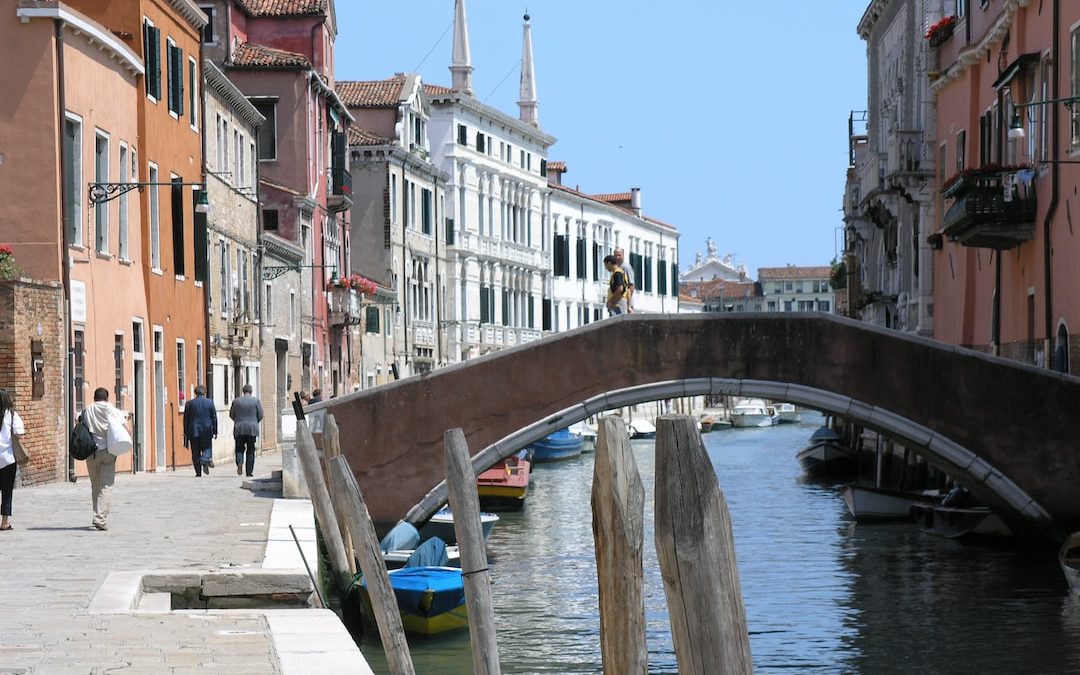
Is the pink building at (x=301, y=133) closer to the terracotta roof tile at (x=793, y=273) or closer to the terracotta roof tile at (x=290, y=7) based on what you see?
the terracotta roof tile at (x=290, y=7)

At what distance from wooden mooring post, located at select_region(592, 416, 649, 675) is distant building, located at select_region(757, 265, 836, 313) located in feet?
420

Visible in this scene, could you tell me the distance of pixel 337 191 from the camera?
133ft

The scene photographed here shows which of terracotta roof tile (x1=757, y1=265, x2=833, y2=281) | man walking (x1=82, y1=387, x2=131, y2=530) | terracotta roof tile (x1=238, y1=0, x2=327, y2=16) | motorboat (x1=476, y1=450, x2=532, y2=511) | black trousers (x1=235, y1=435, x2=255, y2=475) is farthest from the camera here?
terracotta roof tile (x1=757, y1=265, x2=833, y2=281)

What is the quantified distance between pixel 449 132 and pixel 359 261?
769cm

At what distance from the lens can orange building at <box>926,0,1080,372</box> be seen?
69.5 feet

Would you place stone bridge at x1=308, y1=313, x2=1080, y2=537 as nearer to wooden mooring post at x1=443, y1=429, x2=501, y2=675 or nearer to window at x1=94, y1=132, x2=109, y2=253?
window at x1=94, y1=132, x2=109, y2=253

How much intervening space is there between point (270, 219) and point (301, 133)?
1831 mm

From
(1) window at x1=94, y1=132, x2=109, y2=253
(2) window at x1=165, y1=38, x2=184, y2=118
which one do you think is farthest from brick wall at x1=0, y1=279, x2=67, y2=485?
(2) window at x1=165, y1=38, x2=184, y2=118

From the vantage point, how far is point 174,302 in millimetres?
26078

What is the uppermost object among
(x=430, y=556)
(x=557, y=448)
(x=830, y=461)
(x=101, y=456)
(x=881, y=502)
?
(x=101, y=456)

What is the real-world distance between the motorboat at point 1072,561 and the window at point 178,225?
13.4 m

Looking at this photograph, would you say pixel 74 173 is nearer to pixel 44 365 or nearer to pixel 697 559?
pixel 44 365

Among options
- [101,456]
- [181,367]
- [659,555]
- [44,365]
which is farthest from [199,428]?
[659,555]

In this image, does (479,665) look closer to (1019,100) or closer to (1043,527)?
(1043,527)
